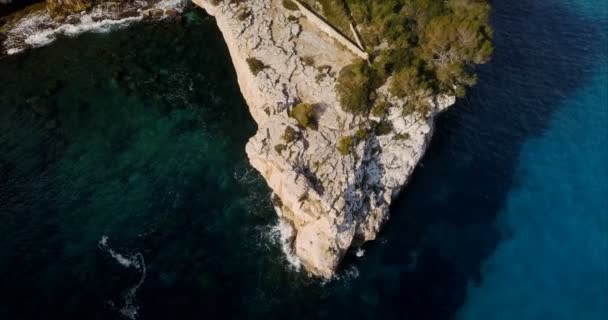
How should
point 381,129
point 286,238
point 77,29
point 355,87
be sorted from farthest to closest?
point 77,29, point 355,87, point 381,129, point 286,238

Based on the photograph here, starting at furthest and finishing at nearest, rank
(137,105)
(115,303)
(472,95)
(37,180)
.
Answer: (472,95) → (137,105) → (37,180) → (115,303)


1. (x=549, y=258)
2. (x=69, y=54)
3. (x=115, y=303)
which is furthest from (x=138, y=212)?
(x=549, y=258)

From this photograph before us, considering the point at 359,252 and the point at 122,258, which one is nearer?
the point at 122,258

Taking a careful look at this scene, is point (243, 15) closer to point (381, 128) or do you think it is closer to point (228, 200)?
point (381, 128)

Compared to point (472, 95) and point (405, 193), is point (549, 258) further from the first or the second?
point (472, 95)

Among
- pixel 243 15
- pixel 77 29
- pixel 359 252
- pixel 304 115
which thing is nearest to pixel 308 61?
pixel 304 115

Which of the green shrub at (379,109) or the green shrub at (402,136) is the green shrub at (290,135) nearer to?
the green shrub at (379,109)

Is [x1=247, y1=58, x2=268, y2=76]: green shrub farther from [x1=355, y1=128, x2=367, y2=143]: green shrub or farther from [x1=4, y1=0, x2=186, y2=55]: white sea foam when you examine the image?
[x1=4, y1=0, x2=186, y2=55]: white sea foam
